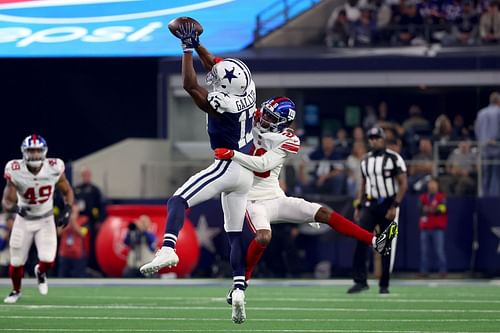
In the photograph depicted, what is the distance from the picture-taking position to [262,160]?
30.2 feet

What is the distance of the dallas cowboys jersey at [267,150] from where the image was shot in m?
9.42

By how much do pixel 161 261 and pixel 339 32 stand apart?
11886 millimetres

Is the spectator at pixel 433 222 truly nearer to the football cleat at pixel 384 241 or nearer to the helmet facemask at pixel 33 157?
the helmet facemask at pixel 33 157

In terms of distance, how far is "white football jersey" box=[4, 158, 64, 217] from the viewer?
39.9 ft

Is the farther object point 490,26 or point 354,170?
point 490,26

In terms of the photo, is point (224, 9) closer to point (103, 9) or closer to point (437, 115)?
point (103, 9)

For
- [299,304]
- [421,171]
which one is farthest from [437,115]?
[299,304]

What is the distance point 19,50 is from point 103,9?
1369 millimetres

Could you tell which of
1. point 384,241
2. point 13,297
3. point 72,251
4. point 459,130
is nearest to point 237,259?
point 384,241

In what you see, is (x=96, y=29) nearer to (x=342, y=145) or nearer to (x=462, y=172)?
(x=342, y=145)

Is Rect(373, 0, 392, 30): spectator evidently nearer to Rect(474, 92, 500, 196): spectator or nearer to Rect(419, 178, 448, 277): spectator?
Rect(474, 92, 500, 196): spectator

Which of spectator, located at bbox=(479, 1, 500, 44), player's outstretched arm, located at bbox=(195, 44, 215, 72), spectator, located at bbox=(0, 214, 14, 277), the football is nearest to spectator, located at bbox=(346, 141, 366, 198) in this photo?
spectator, located at bbox=(479, 1, 500, 44)

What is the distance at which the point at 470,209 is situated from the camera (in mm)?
16703

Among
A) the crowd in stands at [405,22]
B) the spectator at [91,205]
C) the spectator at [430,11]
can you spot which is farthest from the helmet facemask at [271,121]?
the spectator at [430,11]
